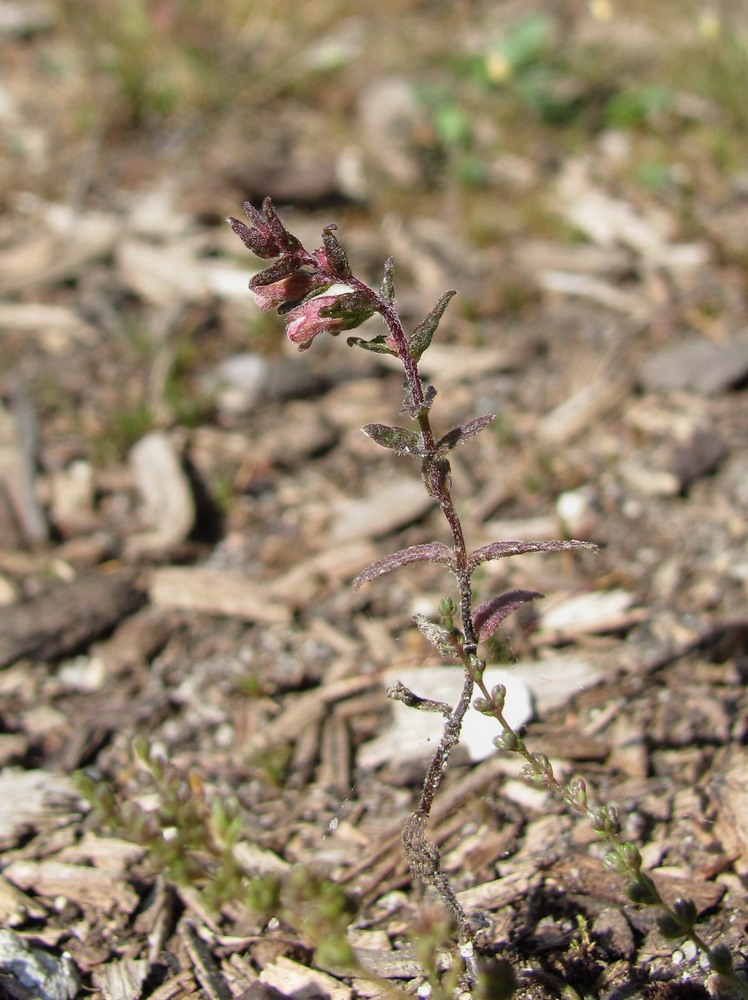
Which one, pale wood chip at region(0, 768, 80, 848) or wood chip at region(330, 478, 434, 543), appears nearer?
pale wood chip at region(0, 768, 80, 848)

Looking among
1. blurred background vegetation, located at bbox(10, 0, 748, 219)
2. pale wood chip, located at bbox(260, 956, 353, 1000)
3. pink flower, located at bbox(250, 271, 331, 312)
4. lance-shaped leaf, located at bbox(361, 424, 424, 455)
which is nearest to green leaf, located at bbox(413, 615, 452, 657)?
lance-shaped leaf, located at bbox(361, 424, 424, 455)

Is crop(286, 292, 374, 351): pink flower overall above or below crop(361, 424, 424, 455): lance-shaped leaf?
above

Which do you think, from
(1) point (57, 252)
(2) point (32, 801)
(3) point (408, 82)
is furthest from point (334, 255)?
(3) point (408, 82)

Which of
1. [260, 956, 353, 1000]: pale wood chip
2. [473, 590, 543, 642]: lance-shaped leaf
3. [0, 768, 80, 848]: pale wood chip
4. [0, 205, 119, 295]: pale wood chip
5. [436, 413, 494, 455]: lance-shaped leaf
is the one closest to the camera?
[436, 413, 494, 455]: lance-shaped leaf

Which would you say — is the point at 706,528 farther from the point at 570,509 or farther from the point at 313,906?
the point at 313,906

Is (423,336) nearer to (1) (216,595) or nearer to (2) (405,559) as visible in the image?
(2) (405,559)

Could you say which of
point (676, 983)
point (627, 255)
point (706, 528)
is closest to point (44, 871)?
point (676, 983)

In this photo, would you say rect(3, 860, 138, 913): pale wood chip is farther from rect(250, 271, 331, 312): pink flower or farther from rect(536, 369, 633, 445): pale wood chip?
rect(536, 369, 633, 445): pale wood chip

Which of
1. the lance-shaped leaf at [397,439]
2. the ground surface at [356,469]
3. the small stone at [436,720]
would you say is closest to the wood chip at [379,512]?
the ground surface at [356,469]
